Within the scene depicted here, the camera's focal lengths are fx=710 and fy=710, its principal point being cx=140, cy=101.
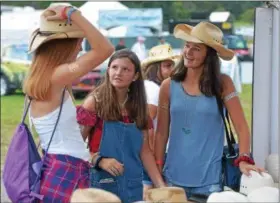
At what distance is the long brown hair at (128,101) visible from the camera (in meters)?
3.40

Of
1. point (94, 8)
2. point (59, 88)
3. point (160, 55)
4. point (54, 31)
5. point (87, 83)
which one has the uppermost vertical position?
point (54, 31)

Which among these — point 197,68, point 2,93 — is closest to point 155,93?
point 197,68

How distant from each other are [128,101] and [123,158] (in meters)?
0.28

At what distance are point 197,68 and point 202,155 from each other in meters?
0.44

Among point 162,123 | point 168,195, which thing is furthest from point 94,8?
point 168,195

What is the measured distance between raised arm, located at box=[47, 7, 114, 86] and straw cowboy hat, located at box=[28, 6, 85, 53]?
60 millimetres

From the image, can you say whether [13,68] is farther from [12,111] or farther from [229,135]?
[229,135]

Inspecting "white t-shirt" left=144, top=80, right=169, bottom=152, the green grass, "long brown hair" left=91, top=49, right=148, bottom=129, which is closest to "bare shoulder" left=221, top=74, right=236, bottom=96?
"long brown hair" left=91, top=49, right=148, bottom=129

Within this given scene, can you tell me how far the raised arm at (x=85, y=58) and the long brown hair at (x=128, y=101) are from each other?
450 millimetres

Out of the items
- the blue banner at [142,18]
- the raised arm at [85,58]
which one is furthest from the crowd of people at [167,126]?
the blue banner at [142,18]

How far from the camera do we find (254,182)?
3148 millimetres

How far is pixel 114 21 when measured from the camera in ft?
59.9

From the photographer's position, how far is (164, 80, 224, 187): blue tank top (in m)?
3.46

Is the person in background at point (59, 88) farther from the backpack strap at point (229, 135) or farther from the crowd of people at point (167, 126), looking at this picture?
the backpack strap at point (229, 135)
